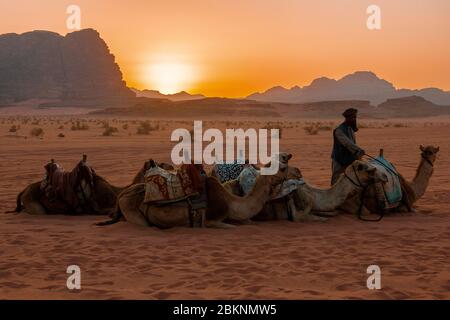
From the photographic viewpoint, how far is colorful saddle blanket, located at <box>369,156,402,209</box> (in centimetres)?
926

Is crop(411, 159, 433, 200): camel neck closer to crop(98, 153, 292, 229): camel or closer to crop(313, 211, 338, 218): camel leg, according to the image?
crop(313, 211, 338, 218): camel leg

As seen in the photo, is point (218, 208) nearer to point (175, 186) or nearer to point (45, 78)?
point (175, 186)

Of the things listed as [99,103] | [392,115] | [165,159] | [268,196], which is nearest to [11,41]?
[99,103]

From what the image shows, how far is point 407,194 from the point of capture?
9781 millimetres

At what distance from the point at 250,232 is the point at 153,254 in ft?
5.82

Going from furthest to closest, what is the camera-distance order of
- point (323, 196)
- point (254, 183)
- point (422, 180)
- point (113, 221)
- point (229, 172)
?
point (229, 172) < point (422, 180) < point (323, 196) < point (113, 221) < point (254, 183)

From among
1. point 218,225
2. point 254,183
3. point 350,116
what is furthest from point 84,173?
point 350,116

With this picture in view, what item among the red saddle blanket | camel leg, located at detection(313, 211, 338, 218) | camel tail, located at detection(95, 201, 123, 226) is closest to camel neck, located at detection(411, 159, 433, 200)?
camel leg, located at detection(313, 211, 338, 218)

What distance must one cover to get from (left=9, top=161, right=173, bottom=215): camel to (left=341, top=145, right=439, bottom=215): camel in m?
3.27

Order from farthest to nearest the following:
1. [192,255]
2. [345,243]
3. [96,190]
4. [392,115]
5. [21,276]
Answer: [392,115], [96,190], [345,243], [192,255], [21,276]

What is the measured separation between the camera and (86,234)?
27.0 ft

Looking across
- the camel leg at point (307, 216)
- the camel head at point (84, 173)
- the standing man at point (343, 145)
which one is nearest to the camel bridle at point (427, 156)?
the standing man at point (343, 145)

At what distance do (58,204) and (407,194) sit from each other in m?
6.19

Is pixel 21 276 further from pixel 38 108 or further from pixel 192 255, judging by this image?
pixel 38 108
